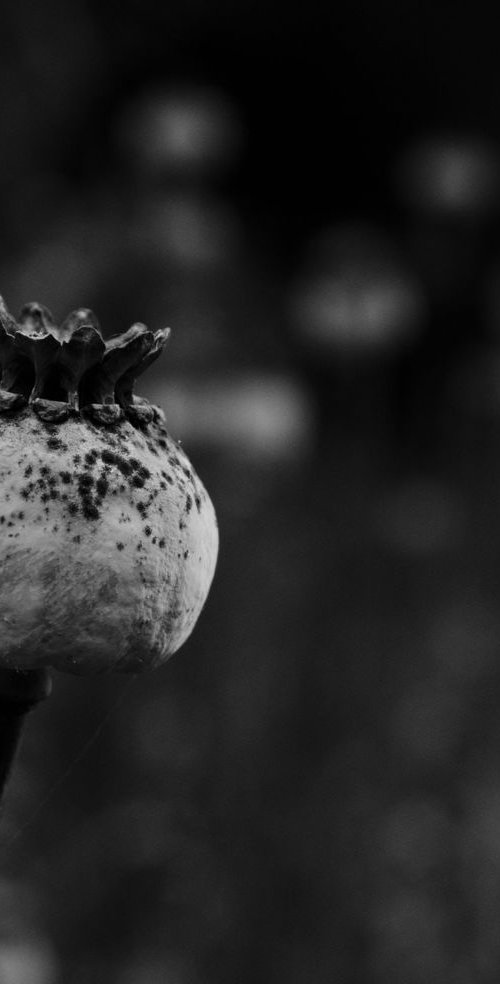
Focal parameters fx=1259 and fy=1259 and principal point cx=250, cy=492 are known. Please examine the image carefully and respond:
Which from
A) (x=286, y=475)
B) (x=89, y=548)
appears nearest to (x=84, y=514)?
(x=89, y=548)

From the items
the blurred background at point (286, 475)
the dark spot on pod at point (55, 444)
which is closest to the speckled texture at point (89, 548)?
the dark spot on pod at point (55, 444)

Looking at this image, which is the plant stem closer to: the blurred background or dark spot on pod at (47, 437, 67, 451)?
dark spot on pod at (47, 437, 67, 451)

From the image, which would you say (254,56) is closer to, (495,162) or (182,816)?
(495,162)

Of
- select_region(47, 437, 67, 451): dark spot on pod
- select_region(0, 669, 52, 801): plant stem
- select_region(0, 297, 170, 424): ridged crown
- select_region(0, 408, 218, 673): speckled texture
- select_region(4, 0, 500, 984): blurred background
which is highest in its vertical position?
select_region(0, 297, 170, 424): ridged crown

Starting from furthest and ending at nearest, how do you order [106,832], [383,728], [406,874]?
1. [383,728]
2. [406,874]
3. [106,832]

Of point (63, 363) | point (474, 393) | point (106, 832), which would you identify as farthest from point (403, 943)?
point (63, 363)

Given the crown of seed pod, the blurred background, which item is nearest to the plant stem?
the crown of seed pod
